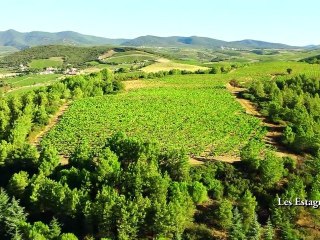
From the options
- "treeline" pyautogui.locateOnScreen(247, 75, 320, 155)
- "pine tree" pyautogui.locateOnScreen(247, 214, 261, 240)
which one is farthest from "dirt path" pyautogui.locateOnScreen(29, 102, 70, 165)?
"treeline" pyautogui.locateOnScreen(247, 75, 320, 155)

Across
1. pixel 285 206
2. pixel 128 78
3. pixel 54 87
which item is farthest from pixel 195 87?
pixel 285 206

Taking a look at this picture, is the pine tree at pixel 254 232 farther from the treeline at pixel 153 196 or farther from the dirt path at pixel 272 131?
the dirt path at pixel 272 131

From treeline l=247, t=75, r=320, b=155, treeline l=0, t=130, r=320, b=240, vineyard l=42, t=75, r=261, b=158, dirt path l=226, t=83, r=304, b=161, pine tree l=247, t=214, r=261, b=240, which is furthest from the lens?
vineyard l=42, t=75, r=261, b=158

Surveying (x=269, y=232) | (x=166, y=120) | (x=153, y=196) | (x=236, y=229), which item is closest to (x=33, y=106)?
(x=166, y=120)

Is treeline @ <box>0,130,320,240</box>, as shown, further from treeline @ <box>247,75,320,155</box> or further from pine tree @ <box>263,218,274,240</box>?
treeline @ <box>247,75,320,155</box>

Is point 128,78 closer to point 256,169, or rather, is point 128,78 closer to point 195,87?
point 195,87
